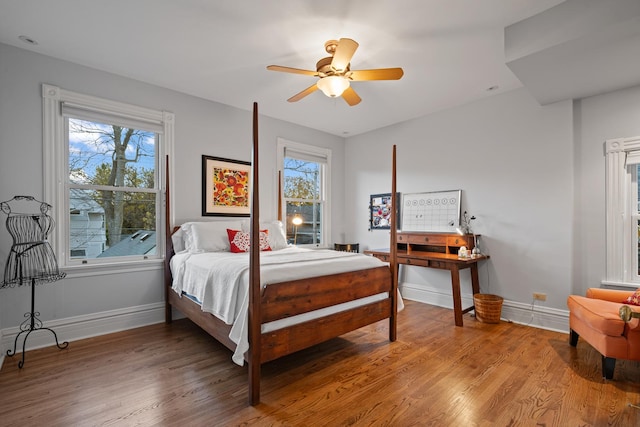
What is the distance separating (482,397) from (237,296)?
5.76ft

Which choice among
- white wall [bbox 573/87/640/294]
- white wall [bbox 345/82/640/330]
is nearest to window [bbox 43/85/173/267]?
white wall [bbox 345/82/640/330]

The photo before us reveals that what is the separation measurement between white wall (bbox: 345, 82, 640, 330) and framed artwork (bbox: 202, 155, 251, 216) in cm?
244

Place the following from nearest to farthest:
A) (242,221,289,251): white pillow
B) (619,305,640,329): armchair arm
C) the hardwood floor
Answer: (619,305,640,329): armchair arm
the hardwood floor
(242,221,289,251): white pillow

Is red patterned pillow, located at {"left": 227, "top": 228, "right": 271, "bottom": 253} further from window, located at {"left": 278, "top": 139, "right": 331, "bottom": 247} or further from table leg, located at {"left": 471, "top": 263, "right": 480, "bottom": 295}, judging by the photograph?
table leg, located at {"left": 471, "top": 263, "right": 480, "bottom": 295}

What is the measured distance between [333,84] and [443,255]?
2478 millimetres

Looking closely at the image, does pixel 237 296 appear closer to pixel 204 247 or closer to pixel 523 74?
pixel 204 247

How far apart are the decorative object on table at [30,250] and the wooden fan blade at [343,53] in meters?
2.80

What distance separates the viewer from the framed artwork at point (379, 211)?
480 cm

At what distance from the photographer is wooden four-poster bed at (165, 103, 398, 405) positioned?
75.2 inches

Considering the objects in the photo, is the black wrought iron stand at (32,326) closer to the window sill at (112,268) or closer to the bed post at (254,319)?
the window sill at (112,268)

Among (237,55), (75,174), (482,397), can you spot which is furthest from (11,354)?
(482,397)

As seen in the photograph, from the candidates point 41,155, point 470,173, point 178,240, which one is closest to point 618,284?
point 470,173

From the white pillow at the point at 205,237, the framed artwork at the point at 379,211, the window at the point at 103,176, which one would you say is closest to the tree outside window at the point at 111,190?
the window at the point at 103,176

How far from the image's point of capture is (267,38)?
8.22 ft
